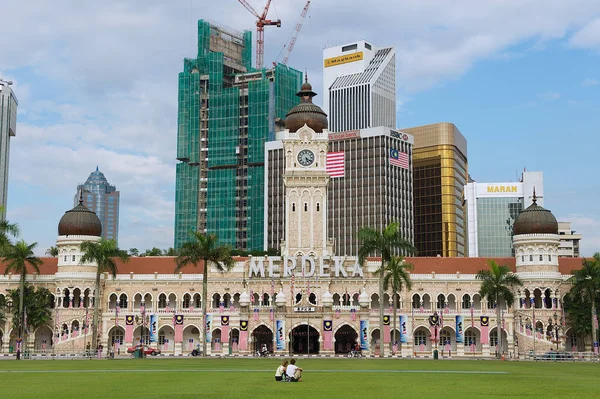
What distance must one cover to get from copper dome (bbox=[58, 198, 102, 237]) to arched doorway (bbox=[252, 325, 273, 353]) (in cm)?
2457

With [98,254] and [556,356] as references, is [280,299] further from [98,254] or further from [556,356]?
[556,356]

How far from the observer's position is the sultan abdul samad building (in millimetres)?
103625

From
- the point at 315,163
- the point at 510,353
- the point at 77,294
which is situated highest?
the point at 315,163

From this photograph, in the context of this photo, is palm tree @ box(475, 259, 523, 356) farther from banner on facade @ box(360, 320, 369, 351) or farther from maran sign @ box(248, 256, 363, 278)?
maran sign @ box(248, 256, 363, 278)

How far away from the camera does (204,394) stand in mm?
34500

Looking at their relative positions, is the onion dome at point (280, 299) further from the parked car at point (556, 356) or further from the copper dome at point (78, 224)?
the parked car at point (556, 356)

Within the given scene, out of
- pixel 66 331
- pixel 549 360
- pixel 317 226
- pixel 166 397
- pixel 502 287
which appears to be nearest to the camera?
pixel 166 397

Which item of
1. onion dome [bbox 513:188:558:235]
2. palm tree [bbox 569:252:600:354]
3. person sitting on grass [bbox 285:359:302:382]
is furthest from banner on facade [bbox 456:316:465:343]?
person sitting on grass [bbox 285:359:302:382]

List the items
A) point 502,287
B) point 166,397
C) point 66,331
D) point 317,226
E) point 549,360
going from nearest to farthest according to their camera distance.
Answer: point 166,397 → point 549,360 → point 502,287 → point 66,331 → point 317,226

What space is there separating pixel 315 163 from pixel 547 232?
31424 millimetres

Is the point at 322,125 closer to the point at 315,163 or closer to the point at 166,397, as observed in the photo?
the point at 315,163

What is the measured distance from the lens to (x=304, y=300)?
106m

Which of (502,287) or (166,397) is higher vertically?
(502,287)

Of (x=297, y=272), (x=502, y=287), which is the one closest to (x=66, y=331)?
(x=297, y=272)
